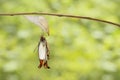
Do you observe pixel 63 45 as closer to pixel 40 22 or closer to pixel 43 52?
pixel 43 52

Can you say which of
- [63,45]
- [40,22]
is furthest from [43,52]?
[63,45]

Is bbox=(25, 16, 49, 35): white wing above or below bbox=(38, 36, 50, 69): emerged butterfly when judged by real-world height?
above

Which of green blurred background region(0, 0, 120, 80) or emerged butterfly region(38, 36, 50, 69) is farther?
green blurred background region(0, 0, 120, 80)

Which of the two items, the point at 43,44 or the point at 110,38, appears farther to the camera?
the point at 110,38

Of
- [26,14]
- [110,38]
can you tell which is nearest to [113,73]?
[110,38]

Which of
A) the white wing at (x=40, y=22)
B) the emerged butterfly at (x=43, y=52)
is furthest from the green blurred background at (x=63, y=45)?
the white wing at (x=40, y=22)

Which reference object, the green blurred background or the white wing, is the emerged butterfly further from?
the green blurred background

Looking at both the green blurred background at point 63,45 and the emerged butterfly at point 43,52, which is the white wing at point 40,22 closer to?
the emerged butterfly at point 43,52

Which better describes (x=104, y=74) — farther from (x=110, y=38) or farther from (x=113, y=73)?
(x=110, y=38)

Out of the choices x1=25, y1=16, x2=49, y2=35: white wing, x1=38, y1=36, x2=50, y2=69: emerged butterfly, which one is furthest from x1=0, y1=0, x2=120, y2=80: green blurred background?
x1=25, y1=16, x2=49, y2=35: white wing
